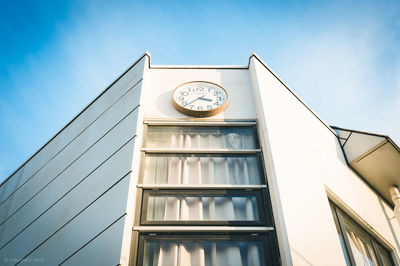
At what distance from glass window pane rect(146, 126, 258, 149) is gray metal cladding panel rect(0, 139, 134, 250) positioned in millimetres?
592

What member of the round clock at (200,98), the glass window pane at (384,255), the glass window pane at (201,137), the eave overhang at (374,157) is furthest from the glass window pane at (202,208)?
the eave overhang at (374,157)

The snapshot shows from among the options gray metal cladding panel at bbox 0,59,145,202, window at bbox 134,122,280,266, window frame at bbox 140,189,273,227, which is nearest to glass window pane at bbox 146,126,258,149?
window at bbox 134,122,280,266

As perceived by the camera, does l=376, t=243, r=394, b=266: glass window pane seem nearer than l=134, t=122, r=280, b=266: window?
No

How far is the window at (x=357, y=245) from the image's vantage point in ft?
17.9

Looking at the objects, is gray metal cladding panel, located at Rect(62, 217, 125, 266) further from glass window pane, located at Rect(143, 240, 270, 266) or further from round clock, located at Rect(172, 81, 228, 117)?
round clock, located at Rect(172, 81, 228, 117)

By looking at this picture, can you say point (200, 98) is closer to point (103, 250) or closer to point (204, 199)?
point (204, 199)

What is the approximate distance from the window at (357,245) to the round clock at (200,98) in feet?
8.66

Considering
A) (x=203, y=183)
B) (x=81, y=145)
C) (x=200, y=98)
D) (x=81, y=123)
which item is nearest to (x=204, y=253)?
(x=203, y=183)

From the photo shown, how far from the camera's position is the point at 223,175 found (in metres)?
5.32

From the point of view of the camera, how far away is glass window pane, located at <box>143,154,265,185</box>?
5.23 metres

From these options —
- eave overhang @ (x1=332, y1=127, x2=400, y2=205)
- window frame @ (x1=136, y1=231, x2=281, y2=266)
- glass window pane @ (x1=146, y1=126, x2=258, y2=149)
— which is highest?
eave overhang @ (x1=332, y1=127, x2=400, y2=205)

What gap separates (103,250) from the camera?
424cm

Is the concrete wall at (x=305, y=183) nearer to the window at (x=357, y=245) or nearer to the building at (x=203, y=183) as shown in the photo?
the building at (x=203, y=183)

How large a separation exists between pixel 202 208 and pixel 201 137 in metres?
1.39
